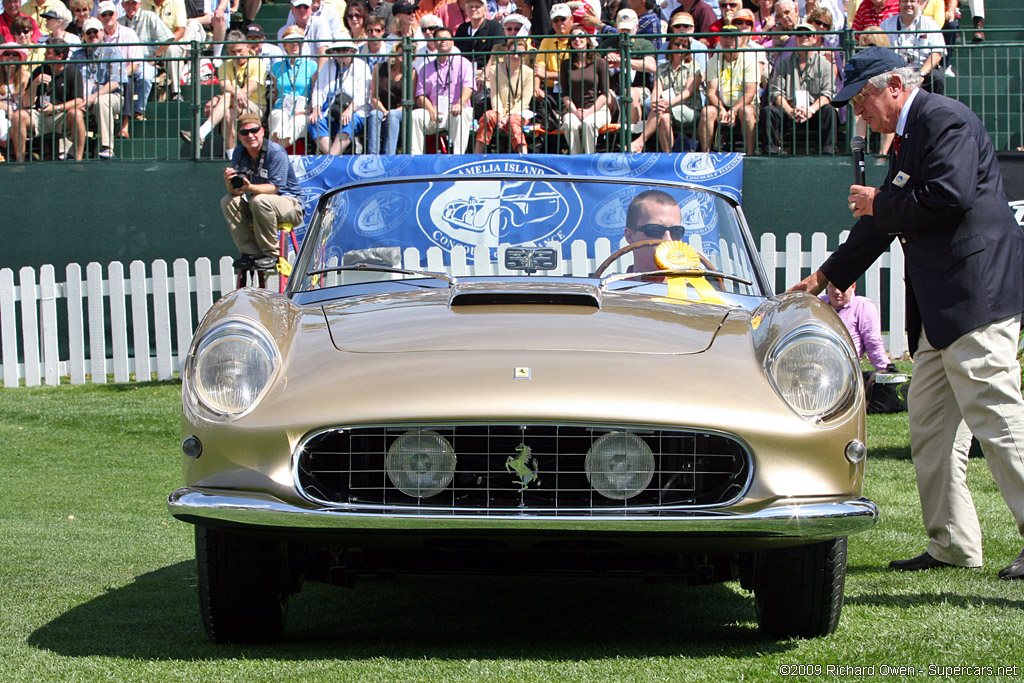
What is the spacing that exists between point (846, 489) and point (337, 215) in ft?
7.50

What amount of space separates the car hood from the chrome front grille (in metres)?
0.33

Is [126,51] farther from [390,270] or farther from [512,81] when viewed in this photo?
[390,270]

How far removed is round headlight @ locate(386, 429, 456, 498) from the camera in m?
3.26

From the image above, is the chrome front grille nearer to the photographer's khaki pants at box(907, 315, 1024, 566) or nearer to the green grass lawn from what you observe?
the green grass lawn

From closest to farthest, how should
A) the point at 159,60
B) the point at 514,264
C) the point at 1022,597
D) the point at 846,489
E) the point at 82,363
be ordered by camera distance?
the point at 846,489, the point at 1022,597, the point at 514,264, the point at 82,363, the point at 159,60

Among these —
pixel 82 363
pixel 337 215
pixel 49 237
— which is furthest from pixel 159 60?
pixel 337 215

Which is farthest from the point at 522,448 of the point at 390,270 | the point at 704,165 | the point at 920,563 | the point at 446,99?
the point at 446,99

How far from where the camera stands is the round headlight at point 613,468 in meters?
3.26

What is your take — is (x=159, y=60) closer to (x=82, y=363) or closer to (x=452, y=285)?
(x=82, y=363)

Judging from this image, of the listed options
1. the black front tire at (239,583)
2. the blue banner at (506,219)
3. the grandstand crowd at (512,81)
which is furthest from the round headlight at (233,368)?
the grandstand crowd at (512,81)

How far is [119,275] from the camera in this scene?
11914 mm

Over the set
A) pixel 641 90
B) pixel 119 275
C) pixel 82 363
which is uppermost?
pixel 641 90

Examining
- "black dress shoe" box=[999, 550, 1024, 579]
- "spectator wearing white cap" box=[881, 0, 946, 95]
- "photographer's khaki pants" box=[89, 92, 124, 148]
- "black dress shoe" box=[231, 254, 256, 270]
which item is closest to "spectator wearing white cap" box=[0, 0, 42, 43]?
"photographer's khaki pants" box=[89, 92, 124, 148]

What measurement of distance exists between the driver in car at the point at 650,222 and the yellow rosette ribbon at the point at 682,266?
39 mm
